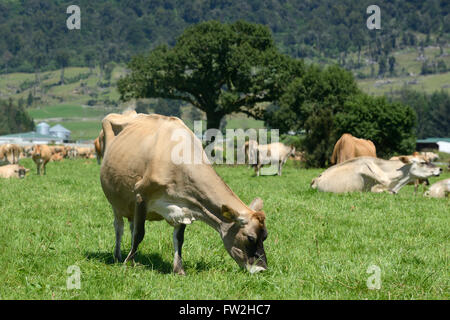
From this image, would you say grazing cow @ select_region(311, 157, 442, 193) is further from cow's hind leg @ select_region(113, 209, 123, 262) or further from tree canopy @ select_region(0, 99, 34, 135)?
tree canopy @ select_region(0, 99, 34, 135)

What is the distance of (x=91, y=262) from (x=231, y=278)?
2052mm

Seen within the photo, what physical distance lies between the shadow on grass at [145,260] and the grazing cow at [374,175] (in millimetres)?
10377

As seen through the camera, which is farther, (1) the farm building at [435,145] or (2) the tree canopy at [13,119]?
(2) the tree canopy at [13,119]

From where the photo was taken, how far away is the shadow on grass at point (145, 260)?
7163 mm

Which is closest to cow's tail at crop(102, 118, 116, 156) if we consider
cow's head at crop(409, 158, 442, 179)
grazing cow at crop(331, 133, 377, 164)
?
cow's head at crop(409, 158, 442, 179)

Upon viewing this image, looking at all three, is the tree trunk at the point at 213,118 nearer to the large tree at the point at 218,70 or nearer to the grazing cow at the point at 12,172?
the large tree at the point at 218,70

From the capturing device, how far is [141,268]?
6867mm

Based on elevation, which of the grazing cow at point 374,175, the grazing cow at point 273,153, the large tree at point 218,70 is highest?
the large tree at point 218,70

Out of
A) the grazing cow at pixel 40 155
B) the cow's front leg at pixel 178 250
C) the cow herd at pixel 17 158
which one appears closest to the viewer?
the cow's front leg at pixel 178 250

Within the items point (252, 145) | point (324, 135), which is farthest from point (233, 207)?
point (324, 135)

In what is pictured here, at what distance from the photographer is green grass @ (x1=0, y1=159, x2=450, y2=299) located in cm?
580

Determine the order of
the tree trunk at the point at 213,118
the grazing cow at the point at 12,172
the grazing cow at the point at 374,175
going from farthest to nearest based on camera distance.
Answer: the tree trunk at the point at 213,118, the grazing cow at the point at 12,172, the grazing cow at the point at 374,175

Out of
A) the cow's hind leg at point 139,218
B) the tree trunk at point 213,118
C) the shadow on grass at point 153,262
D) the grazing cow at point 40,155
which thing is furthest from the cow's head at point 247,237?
the tree trunk at point 213,118

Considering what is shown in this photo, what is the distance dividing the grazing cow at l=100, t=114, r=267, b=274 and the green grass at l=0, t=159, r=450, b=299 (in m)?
0.42
